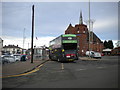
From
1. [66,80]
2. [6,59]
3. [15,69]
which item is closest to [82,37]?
[6,59]

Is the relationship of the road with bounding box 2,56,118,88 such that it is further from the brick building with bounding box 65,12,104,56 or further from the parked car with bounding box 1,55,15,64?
the brick building with bounding box 65,12,104,56

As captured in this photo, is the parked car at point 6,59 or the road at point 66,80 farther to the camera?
the parked car at point 6,59

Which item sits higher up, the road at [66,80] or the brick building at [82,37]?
the brick building at [82,37]

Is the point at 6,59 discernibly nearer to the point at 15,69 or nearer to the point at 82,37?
the point at 15,69

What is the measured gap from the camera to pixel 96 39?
105 meters

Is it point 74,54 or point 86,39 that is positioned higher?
point 86,39

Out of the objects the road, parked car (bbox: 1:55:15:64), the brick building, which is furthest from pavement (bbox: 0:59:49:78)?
the brick building

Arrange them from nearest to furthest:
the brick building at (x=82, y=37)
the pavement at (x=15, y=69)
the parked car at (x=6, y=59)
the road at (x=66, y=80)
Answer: the road at (x=66, y=80), the pavement at (x=15, y=69), the parked car at (x=6, y=59), the brick building at (x=82, y=37)

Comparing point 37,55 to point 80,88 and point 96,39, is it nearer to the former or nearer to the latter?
point 80,88

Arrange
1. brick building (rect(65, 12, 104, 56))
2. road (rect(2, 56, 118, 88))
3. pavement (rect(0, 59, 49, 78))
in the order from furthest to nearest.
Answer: brick building (rect(65, 12, 104, 56)), pavement (rect(0, 59, 49, 78)), road (rect(2, 56, 118, 88))

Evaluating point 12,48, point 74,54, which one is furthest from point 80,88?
point 12,48

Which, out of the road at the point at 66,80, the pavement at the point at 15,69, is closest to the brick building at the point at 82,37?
the pavement at the point at 15,69

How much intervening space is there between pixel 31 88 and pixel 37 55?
91.5 ft

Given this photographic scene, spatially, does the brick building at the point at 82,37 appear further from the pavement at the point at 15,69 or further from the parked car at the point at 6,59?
the pavement at the point at 15,69
